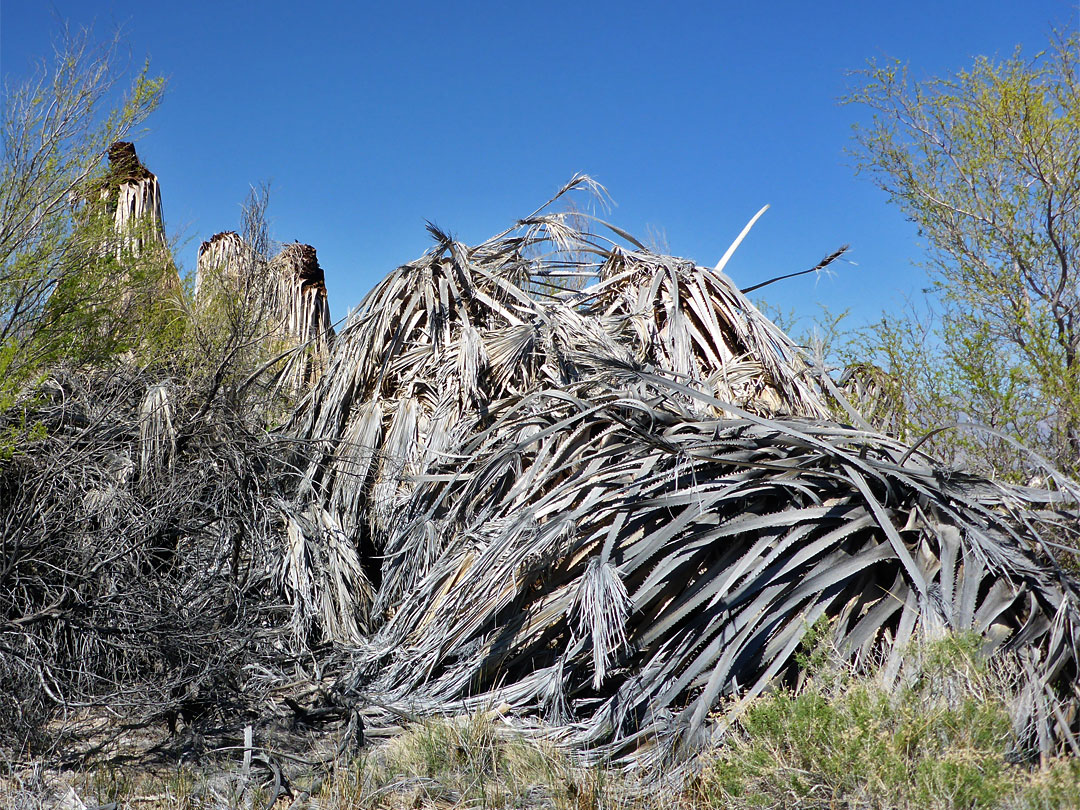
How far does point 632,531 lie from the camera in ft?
14.8

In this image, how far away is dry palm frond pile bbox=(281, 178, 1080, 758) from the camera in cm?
384

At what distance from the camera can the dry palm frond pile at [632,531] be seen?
384cm

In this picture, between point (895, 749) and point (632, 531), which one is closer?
point (895, 749)

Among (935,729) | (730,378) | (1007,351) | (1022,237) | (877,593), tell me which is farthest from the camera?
(1022,237)

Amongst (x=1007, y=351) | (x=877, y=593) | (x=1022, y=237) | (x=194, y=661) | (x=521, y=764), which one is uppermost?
(x=1022, y=237)

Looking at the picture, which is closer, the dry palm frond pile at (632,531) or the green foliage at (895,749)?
the green foliage at (895,749)

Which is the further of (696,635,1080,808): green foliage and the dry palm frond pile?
the dry palm frond pile

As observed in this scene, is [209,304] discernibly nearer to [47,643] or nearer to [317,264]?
[317,264]

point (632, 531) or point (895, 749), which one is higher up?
point (632, 531)

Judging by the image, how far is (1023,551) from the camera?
3914 millimetres

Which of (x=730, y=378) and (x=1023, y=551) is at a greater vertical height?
(x=730, y=378)

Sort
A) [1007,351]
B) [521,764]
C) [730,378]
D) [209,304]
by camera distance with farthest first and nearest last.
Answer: [209,304], [1007,351], [730,378], [521,764]

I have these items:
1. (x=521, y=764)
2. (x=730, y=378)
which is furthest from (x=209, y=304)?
(x=521, y=764)

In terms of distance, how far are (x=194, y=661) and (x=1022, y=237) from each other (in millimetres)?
8217
